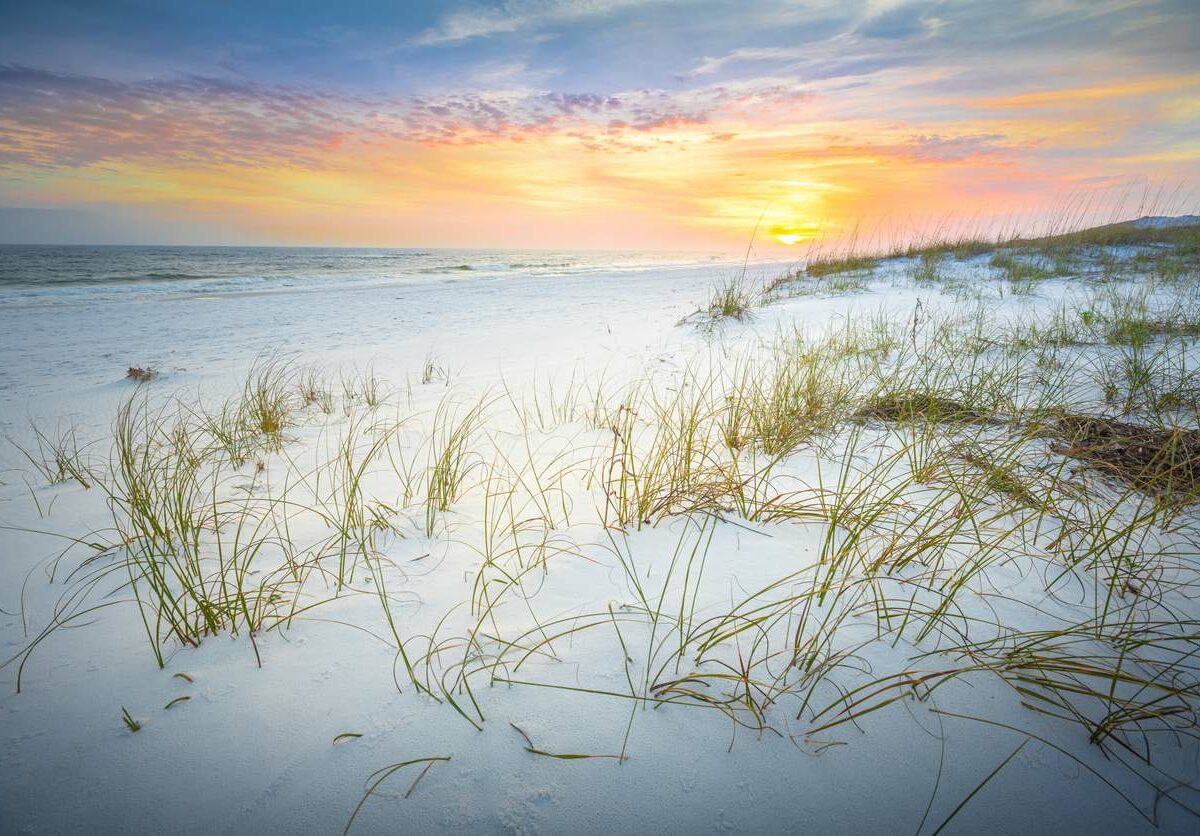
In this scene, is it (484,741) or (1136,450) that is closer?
(484,741)

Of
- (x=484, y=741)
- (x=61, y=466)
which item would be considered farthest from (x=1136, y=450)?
(x=61, y=466)

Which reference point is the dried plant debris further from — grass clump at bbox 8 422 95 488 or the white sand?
grass clump at bbox 8 422 95 488

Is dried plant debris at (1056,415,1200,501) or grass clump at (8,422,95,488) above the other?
dried plant debris at (1056,415,1200,501)

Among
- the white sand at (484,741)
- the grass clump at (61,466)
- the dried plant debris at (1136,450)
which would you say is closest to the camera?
the white sand at (484,741)

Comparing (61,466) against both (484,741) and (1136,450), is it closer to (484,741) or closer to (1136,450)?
(484,741)

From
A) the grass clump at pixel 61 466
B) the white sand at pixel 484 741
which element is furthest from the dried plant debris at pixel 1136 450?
the grass clump at pixel 61 466

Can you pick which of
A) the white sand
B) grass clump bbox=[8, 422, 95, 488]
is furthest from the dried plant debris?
grass clump bbox=[8, 422, 95, 488]

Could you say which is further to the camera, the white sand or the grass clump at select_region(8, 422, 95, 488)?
the grass clump at select_region(8, 422, 95, 488)

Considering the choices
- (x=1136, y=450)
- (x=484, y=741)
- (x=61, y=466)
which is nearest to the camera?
(x=484, y=741)

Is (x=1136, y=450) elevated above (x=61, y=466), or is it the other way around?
(x=1136, y=450)

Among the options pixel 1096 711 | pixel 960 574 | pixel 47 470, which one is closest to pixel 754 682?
pixel 1096 711

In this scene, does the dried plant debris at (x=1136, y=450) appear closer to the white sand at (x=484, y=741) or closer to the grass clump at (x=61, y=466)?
the white sand at (x=484, y=741)

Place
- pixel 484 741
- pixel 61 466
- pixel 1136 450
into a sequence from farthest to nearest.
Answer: pixel 61 466 < pixel 1136 450 < pixel 484 741

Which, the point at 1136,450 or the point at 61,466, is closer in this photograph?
the point at 1136,450
